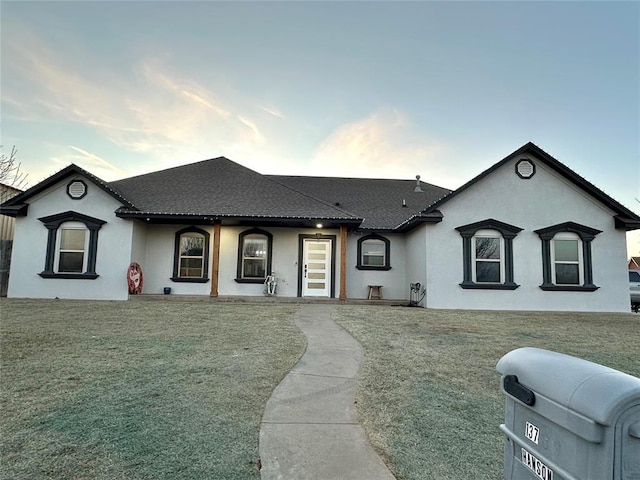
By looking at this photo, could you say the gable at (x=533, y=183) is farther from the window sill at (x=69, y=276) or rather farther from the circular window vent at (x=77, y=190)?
the circular window vent at (x=77, y=190)

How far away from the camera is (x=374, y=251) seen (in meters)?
15.8

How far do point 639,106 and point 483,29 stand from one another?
7.26 m

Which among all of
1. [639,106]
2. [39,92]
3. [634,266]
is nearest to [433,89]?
[639,106]

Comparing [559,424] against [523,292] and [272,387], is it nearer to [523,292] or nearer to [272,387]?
[272,387]

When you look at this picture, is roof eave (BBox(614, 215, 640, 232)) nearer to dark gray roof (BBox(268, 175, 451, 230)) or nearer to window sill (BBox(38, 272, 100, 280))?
dark gray roof (BBox(268, 175, 451, 230))

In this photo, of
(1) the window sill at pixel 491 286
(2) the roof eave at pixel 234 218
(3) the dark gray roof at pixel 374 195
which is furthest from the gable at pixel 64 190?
(1) the window sill at pixel 491 286

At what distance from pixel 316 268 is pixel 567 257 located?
30.3 feet

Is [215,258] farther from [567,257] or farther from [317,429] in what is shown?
[567,257]

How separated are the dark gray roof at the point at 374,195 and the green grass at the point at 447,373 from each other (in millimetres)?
6075

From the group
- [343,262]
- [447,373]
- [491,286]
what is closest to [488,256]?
[491,286]

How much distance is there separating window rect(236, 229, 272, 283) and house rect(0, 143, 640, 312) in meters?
0.04

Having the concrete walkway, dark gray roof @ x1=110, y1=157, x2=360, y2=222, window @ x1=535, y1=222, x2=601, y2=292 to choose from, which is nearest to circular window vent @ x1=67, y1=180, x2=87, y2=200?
dark gray roof @ x1=110, y1=157, x2=360, y2=222

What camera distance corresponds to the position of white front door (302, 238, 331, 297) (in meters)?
15.1

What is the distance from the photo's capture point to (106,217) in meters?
13.8
